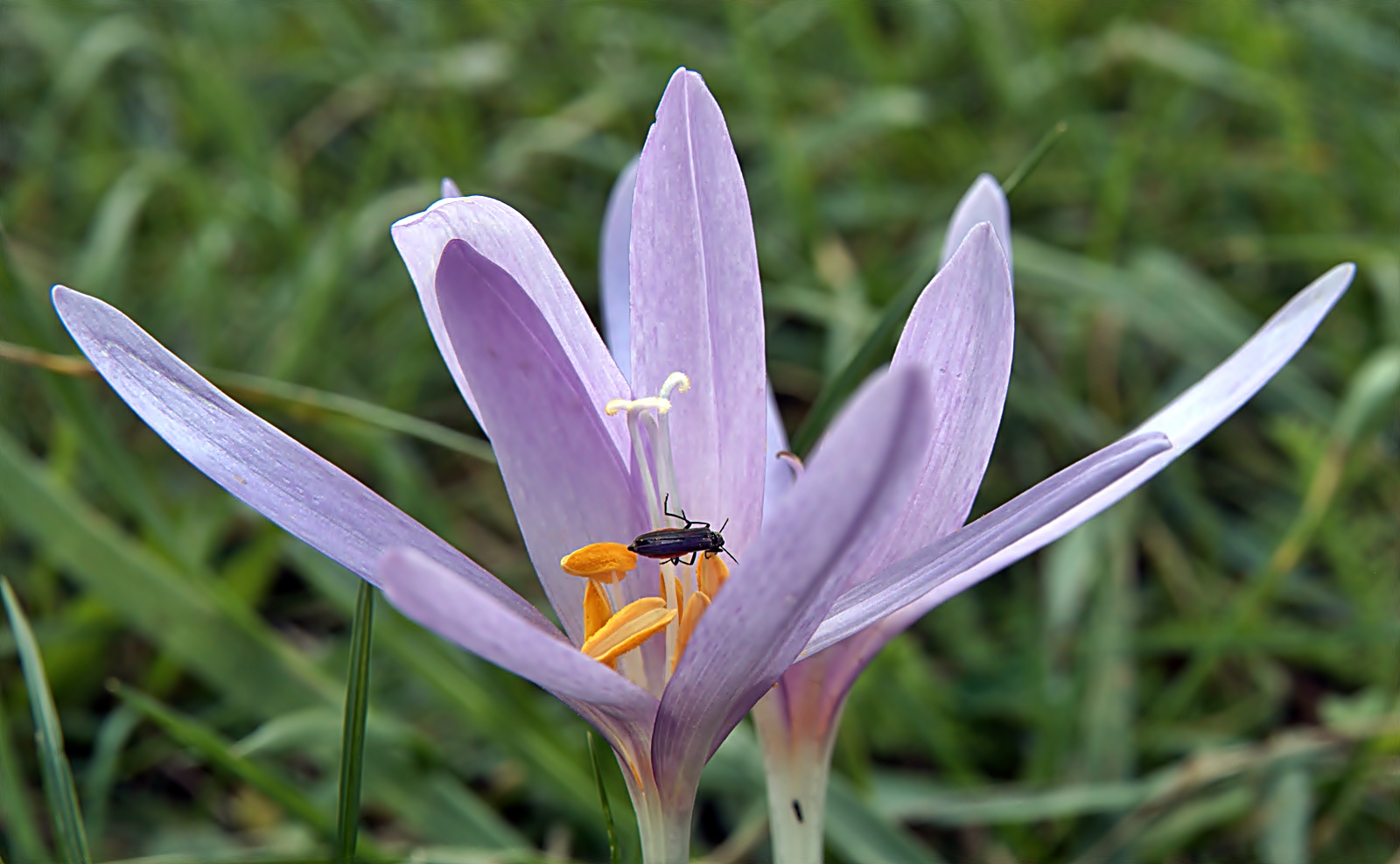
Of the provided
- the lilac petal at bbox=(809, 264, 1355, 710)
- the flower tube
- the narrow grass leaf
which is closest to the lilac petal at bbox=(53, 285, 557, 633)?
the flower tube

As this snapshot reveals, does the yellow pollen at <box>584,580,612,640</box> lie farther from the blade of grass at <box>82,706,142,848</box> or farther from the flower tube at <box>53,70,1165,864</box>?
the blade of grass at <box>82,706,142,848</box>

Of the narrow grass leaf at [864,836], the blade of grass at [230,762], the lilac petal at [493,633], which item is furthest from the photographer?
the narrow grass leaf at [864,836]

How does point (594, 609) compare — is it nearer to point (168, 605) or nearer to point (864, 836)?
point (864, 836)

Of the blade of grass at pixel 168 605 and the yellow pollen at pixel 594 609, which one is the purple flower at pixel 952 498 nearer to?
the yellow pollen at pixel 594 609

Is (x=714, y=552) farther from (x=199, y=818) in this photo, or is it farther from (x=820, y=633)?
(x=199, y=818)

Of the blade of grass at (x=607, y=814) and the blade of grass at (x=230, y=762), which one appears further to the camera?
the blade of grass at (x=230, y=762)

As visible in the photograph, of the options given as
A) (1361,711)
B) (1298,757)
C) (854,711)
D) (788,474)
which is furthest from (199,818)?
(1361,711)

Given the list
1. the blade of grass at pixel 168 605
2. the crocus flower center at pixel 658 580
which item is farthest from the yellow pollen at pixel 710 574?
the blade of grass at pixel 168 605

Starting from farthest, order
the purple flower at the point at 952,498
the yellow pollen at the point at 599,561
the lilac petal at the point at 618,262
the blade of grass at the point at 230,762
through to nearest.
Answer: the lilac petal at the point at 618,262, the blade of grass at the point at 230,762, the yellow pollen at the point at 599,561, the purple flower at the point at 952,498
